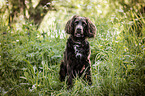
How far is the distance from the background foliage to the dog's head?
19.1 inches

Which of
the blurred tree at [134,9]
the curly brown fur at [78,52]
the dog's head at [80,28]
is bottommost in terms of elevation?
the curly brown fur at [78,52]

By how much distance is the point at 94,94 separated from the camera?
2402 millimetres

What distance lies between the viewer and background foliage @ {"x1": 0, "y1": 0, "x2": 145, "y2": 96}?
2555mm

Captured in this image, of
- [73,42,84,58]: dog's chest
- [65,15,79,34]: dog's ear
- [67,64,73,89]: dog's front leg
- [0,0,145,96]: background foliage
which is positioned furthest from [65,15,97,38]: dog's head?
[67,64,73,89]: dog's front leg

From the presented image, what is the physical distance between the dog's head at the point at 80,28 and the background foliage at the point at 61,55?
1.60ft

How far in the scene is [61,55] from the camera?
3836 millimetres

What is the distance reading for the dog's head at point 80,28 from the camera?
2835 millimetres

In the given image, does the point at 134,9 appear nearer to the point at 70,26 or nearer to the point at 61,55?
the point at 70,26

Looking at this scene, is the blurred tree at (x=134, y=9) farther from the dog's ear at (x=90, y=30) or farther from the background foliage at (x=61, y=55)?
the dog's ear at (x=90, y=30)

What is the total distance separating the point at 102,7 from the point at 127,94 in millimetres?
3557

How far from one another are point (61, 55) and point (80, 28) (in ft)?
4.11

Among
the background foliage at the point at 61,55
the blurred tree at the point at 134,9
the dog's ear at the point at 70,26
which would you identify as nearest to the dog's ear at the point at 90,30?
the dog's ear at the point at 70,26

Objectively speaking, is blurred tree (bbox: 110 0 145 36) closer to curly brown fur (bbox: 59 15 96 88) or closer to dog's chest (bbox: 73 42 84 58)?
curly brown fur (bbox: 59 15 96 88)

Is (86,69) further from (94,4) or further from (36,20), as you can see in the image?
(36,20)
